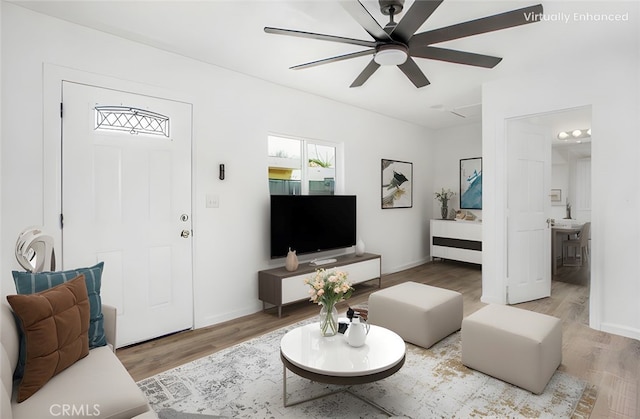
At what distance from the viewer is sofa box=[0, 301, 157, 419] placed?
4.30 feet

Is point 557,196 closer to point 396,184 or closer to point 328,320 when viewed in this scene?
point 396,184

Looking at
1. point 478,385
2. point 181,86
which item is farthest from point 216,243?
point 478,385

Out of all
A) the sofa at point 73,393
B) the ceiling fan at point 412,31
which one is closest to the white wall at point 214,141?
the sofa at point 73,393

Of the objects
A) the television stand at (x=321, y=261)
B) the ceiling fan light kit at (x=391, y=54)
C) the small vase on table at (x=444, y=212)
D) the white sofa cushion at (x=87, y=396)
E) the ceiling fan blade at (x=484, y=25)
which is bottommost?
the white sofa cushion at (x=87, y=396)

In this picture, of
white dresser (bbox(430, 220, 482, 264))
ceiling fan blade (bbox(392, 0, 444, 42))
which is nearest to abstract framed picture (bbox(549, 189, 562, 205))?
white dresser (bbox(430, 220, 482, 264))

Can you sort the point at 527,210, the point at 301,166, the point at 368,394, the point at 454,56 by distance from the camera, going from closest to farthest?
1. the point at 368,394
2. the point at 454,56
3. the point at 527,210
4. the point at 301,166

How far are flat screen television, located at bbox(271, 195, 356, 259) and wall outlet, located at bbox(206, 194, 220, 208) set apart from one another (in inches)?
23.8

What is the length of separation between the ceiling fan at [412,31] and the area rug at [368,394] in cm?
224

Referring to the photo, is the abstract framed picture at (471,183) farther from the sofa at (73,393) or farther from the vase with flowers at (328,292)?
the sofa at (73,393)

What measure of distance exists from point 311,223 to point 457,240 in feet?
10.1

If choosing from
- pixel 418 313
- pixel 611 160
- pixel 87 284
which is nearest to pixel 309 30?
pixel 87 284

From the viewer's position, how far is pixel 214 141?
333 centimetres

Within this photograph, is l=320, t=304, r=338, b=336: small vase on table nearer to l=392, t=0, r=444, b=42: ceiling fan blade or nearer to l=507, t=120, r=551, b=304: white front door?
l=392, t=0, r=444, b=42: ceiling fan blade

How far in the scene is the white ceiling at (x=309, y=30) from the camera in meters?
2.32
